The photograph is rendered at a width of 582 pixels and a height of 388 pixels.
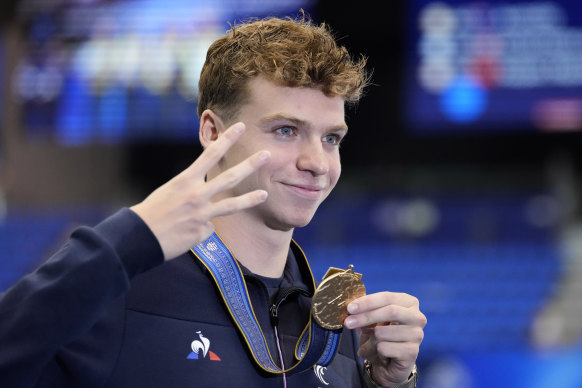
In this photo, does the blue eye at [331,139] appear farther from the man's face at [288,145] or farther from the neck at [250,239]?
the neck at [250,239]

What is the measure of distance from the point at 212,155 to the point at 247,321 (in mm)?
445

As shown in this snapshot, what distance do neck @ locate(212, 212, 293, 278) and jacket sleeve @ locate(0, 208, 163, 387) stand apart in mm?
486

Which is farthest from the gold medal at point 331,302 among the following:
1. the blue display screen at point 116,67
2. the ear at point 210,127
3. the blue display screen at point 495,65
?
the blue display screen at point 116,67

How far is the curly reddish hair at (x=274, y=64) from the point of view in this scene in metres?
1.55

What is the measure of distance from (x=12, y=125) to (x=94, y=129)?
63.8 inches

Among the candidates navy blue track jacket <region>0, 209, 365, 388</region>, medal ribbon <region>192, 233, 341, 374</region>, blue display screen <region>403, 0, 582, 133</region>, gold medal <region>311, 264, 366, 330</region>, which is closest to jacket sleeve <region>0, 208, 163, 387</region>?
navy blue track jacket <region>0, 209, 365, 388</region>

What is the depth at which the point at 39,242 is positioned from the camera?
830cm

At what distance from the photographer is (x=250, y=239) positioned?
1.61 metres

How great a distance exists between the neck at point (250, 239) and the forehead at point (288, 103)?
0.23m

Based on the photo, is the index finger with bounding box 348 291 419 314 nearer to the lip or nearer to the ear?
the lip

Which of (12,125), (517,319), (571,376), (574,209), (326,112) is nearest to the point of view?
(326,112)

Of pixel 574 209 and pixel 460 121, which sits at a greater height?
pixel 460 121

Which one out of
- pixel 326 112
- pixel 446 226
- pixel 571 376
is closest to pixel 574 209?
pixel 446 226

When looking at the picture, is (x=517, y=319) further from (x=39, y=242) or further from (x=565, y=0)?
(x=39, y=242)
